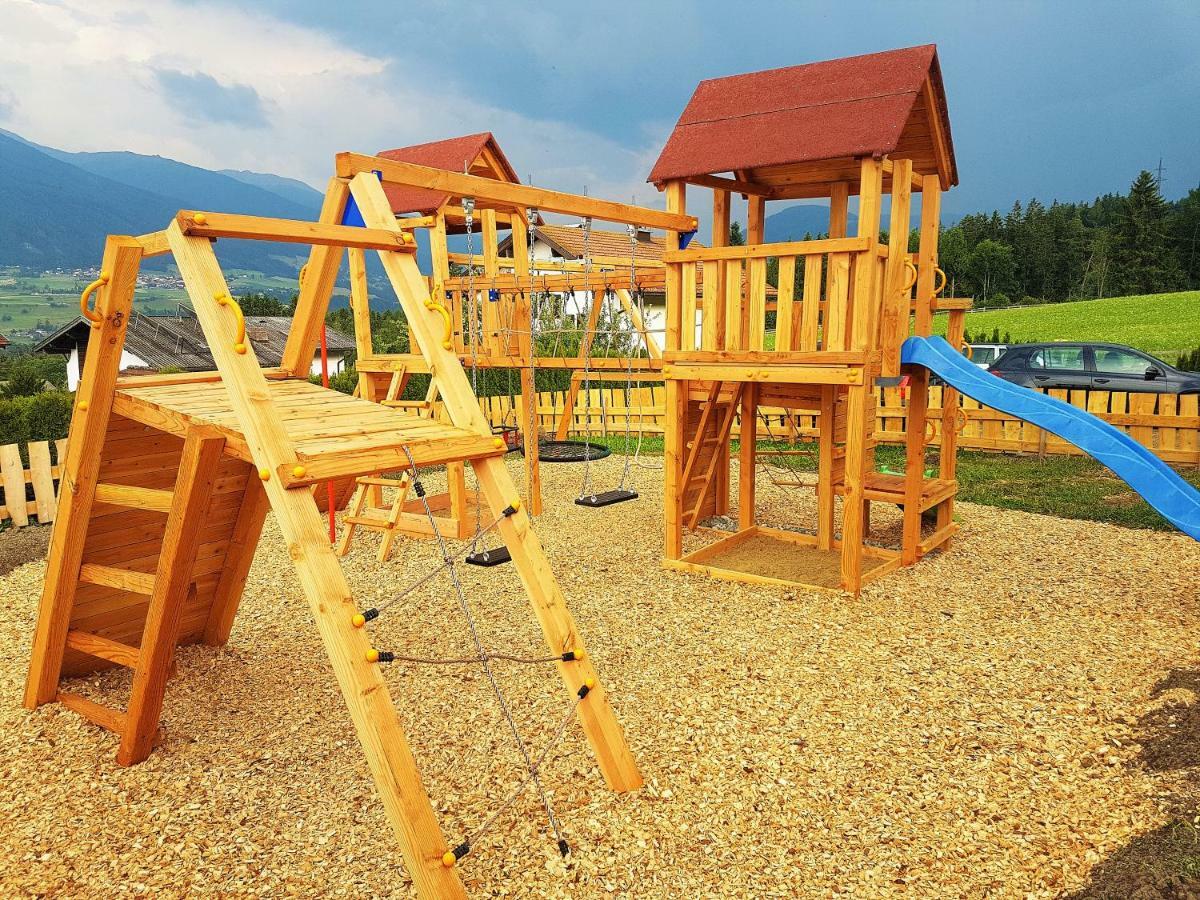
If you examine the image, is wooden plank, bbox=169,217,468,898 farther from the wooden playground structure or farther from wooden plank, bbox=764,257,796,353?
wooden plank, bbox=764,257,796,353

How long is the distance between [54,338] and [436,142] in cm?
3270

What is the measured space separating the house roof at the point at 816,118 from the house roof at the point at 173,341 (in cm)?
3315

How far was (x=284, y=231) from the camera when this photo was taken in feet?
10.3

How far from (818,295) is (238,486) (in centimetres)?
442

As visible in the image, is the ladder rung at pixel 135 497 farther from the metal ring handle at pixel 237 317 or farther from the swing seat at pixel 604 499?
the swing seat at pixel 604 499

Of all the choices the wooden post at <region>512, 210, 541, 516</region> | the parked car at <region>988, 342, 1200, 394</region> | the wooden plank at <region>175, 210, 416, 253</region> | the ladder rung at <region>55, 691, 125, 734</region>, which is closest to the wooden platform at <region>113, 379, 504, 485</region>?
the wooden plank at <region>175, 210, 416, 253</region>

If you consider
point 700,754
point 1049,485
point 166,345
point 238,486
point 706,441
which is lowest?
point 700,754

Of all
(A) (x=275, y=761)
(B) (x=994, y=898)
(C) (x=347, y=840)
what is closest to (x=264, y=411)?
(C) (x=347, y=840)

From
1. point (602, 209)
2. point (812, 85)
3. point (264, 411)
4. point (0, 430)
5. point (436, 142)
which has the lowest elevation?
point (0, 430)

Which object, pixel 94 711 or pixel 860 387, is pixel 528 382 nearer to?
pixel 860 387

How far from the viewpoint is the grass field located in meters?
36.7

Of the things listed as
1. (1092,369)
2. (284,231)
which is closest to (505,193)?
(284,231)

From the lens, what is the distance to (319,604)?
8.72 ft

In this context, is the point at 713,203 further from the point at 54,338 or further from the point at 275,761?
the point at 54,338
